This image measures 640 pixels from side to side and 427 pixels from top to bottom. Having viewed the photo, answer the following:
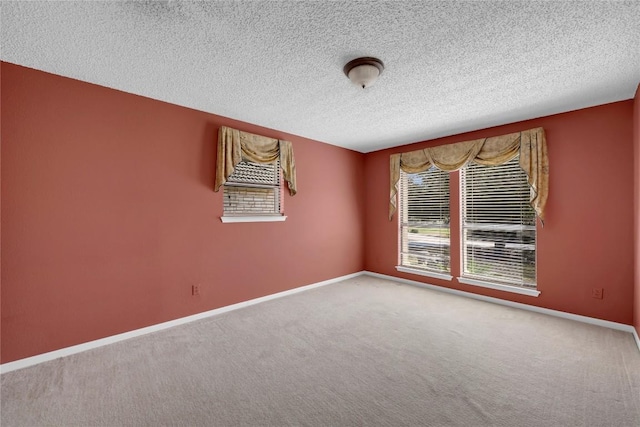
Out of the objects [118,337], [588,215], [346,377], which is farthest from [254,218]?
[588,215]

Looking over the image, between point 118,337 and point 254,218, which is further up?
point 254,218

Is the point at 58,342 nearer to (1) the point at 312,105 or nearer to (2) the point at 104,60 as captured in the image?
(2) the point at 104,60

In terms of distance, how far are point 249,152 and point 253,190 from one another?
1.78 ft

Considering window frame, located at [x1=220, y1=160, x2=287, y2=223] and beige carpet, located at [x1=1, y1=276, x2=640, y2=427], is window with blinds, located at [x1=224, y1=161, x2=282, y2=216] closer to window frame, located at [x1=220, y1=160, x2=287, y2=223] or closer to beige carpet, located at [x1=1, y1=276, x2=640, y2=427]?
window frame, located at [x1=220, y1=160, x2=287, y2=223]

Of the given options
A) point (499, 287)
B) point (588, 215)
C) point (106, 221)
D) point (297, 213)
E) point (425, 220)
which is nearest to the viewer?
point (106, 221)

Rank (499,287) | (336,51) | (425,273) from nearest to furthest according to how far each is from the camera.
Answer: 1. (336,51)
2. (499,287)
3. (425,273)

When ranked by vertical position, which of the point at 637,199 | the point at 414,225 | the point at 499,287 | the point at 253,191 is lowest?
the point at 499,287

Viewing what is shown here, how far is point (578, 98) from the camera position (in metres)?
2.91

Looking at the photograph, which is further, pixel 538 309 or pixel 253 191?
pixel 253 191

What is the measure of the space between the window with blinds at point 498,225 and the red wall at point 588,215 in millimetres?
182

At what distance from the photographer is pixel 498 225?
12.5ft

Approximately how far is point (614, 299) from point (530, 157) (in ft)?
5.79

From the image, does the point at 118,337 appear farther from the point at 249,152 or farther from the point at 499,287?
the point at 499,287

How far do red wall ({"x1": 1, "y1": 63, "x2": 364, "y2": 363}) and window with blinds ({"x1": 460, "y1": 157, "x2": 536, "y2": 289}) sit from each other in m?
2.97
